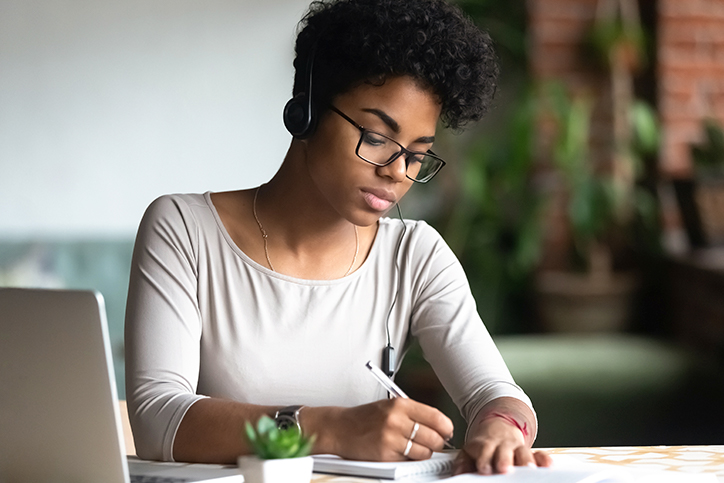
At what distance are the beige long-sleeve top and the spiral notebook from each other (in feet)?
0.88

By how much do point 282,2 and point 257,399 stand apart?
2591 mm

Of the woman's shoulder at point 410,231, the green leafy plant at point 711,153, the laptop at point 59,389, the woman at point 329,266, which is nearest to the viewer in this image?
the laptop at point 59,389

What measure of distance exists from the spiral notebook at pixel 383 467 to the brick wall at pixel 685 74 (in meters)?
2.64

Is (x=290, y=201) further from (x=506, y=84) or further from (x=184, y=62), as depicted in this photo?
(x=506, y=84)

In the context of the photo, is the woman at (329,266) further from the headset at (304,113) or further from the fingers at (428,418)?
the fingers at (428,418)

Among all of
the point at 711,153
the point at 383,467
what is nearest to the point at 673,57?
the point at 711,153

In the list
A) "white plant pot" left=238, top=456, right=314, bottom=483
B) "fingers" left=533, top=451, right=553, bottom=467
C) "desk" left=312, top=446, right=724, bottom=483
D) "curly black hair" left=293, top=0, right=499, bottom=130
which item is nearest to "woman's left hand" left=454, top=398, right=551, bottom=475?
"fingers" left=533, top=451, right=553, bottom=467

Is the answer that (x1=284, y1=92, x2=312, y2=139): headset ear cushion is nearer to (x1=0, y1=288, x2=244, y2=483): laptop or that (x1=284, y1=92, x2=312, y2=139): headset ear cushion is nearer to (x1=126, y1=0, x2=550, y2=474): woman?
(x1=126, y1=0, x2=550, y2=474): woman

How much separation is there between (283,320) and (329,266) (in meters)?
0.14

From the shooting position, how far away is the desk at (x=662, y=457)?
1054 mm

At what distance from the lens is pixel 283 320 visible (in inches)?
54.1

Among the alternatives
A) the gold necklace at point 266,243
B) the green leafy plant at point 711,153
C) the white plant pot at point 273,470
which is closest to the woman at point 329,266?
the gold necklace at point 266,243

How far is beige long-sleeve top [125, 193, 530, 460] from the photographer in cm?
127

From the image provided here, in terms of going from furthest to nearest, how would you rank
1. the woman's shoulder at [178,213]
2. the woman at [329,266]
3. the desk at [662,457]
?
the woman's shoulder at [178,213] → the woman at [329,266] → the desk at [662,457]
